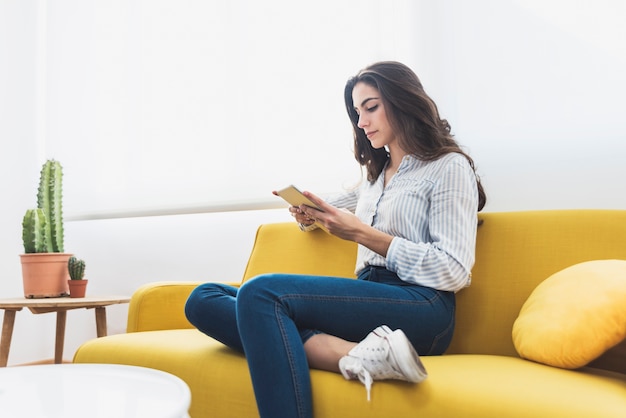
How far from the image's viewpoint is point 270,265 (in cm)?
206

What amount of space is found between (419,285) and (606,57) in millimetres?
1044

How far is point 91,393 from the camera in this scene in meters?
1.00

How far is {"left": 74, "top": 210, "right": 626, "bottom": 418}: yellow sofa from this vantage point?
105cm

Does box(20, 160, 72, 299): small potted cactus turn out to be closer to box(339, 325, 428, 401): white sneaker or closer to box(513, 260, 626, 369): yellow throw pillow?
box(339, 325, 428, 401): white sneaker

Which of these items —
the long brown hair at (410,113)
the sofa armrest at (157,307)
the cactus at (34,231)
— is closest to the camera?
the long brown hair at (410,113)

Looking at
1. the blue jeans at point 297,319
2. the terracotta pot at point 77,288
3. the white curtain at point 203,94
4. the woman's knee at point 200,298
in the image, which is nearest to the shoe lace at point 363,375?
the blue jeans at point 297,319

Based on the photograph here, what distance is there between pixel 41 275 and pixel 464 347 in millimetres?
1908

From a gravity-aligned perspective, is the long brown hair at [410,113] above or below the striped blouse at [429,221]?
above

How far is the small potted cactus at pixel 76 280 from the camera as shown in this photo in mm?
2643

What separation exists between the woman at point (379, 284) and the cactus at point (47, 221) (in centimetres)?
142

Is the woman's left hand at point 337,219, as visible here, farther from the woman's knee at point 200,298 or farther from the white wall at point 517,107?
the white wall at point 517,107

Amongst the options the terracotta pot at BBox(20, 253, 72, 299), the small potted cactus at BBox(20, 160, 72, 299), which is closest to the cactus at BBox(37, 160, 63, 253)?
the small potted cactus at BBox(20, 160, 72, 299)

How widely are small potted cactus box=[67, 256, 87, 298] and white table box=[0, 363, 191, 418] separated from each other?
150 centimetres

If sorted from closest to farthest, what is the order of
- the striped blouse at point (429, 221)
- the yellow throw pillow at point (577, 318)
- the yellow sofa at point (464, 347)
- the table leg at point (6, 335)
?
the yellow sofa at point (464, 347)
the yellow throw pillow at point (577, 318)
the striped blouse at point (429, 221)
the table leg at point (6, 335)
